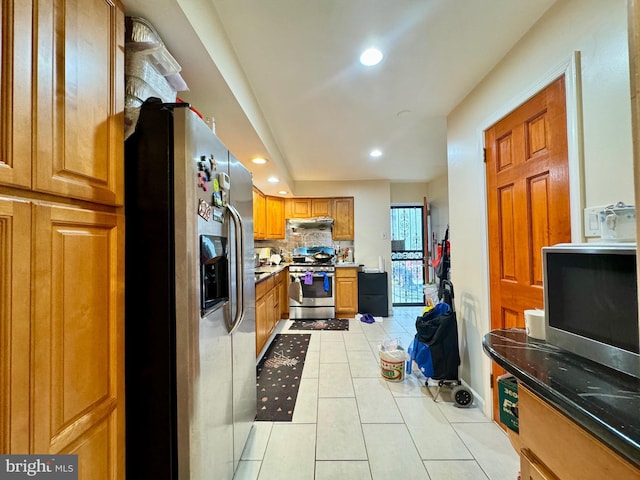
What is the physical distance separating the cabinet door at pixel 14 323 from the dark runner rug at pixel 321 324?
348cm

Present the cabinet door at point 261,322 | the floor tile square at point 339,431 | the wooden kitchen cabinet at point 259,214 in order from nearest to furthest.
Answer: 1. the floor tile square at point 339,431
2. the cabinet door at point 261,322
3. the wooden kitchen cabinet at point 259,214

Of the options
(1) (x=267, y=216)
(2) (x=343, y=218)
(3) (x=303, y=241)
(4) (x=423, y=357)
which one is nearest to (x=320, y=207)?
(2) (x=343, y=218)

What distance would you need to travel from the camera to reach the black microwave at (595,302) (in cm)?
72

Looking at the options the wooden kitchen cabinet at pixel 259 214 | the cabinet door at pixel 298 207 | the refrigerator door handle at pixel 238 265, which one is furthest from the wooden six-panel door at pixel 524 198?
the cabinet door at pixel 298 207

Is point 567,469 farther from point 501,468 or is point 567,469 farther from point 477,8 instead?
point 477,8

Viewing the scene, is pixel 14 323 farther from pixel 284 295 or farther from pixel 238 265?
pixel 284 295

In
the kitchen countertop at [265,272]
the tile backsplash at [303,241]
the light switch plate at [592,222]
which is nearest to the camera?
the light switch plate at [592,222]

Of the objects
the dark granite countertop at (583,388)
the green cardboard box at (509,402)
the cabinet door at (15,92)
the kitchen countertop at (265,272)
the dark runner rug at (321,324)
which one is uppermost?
the cabinet door at (15,92)

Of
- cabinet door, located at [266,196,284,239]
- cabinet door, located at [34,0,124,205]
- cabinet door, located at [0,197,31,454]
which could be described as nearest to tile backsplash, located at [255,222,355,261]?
cabinet door, located at [266,196,284,239]

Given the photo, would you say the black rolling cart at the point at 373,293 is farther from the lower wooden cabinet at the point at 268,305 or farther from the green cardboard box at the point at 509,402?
the green cardboard box at the point at 509,402

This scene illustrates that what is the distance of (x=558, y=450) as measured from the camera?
0.67 metres

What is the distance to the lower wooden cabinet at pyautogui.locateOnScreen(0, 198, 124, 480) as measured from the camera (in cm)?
58

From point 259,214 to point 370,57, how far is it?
309cm

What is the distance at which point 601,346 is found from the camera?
77cm
